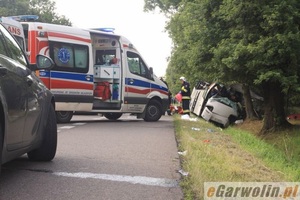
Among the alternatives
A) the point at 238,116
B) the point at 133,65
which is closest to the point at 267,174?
the point at 133,65

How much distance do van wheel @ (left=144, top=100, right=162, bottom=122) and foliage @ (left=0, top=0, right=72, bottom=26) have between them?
25.5m

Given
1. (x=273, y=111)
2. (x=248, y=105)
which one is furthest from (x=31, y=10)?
(x=273, y=111)

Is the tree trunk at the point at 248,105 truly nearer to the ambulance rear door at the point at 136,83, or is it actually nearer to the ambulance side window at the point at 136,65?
the ambulance rear door at the point at 136,83

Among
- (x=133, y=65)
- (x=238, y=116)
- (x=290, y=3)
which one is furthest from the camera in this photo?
(x=238, y=116)

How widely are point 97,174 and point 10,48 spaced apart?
5.93ft

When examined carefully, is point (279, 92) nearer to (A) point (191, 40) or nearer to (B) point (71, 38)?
(A) point (191, 40)

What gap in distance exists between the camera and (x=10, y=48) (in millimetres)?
4684

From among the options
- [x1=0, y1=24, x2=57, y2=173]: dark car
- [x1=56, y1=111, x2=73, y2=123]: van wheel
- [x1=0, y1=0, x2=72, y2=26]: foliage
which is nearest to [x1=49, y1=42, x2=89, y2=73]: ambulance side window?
[x1=56, y1=111, x2=73, y2=123]: van wheel

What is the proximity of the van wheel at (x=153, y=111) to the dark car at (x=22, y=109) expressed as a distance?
900 cm

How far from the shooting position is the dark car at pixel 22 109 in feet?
12.6

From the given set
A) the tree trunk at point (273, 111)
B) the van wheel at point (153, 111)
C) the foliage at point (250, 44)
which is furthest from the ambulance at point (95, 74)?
the tree trunk at point (273, 111)

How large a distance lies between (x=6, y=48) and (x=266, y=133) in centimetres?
1158

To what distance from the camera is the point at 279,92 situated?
47.5ft

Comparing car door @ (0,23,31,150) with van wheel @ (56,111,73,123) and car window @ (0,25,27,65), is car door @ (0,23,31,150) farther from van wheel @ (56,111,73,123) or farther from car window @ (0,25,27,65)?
van wheel @ (56,111,73,123)
